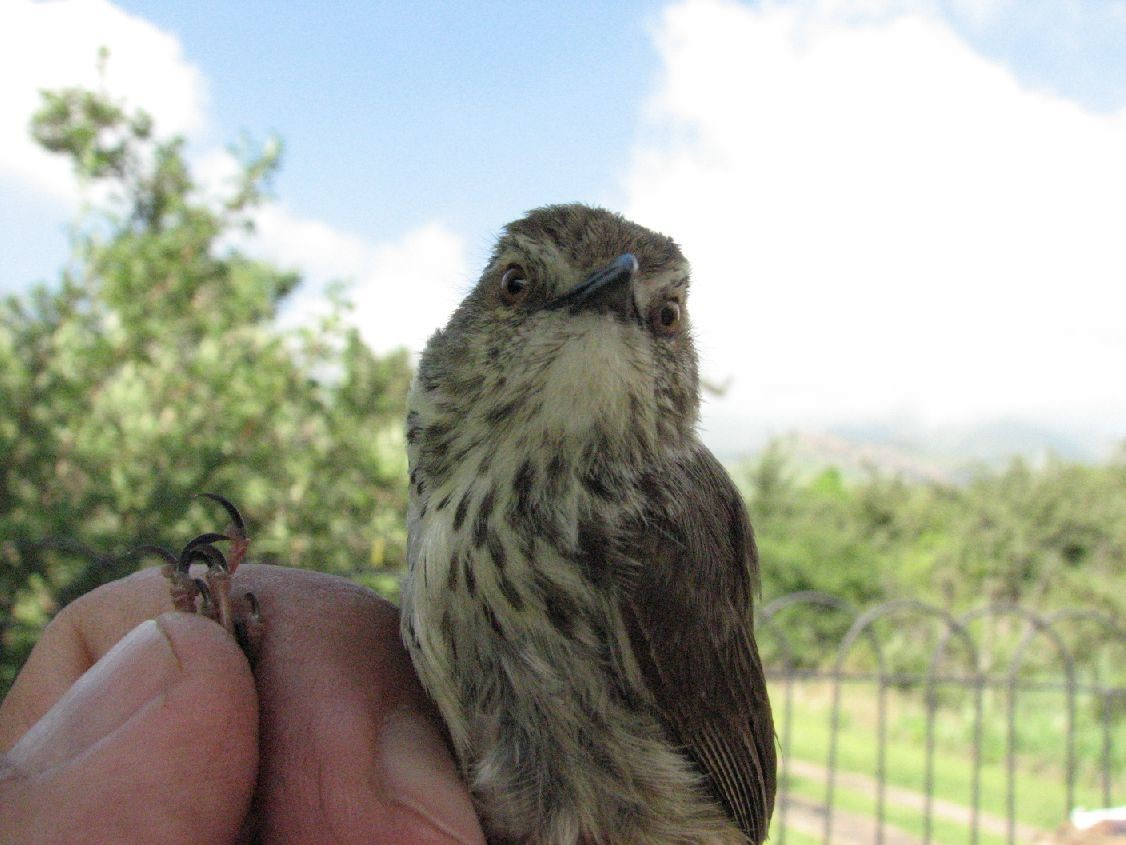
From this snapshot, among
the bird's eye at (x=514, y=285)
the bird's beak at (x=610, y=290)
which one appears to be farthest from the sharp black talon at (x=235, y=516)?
the bird's beak at (x=610, y=290)

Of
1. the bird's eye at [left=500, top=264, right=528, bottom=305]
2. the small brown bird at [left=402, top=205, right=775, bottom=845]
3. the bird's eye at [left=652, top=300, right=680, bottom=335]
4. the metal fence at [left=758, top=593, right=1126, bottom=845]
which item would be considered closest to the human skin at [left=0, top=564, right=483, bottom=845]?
the small brown bird at [left=402, top=205, right=775, bottom=845]

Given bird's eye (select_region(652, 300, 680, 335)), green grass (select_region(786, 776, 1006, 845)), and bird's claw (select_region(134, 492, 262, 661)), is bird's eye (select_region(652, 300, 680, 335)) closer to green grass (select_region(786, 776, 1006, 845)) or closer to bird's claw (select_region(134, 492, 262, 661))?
bird's claw (select_region(134, 492, 262, 661))

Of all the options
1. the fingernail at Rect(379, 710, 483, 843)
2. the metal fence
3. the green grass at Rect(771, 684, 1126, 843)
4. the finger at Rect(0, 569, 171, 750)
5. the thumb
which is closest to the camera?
the thumb

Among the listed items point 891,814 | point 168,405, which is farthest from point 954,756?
point 168,405

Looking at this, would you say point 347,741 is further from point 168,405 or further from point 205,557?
point 168,405

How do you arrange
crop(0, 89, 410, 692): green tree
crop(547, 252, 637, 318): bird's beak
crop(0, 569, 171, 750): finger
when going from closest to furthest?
1. crop(547, 252, 637, 318): bird's beak
2. crop(0, 569, 171, 750): finger
3. crop(0, 89, 410, 692): green tree

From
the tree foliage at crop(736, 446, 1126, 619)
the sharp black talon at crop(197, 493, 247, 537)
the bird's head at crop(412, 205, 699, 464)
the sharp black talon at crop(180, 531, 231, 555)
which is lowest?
the tree foliage at crop(736, 446, 1126, 619)
